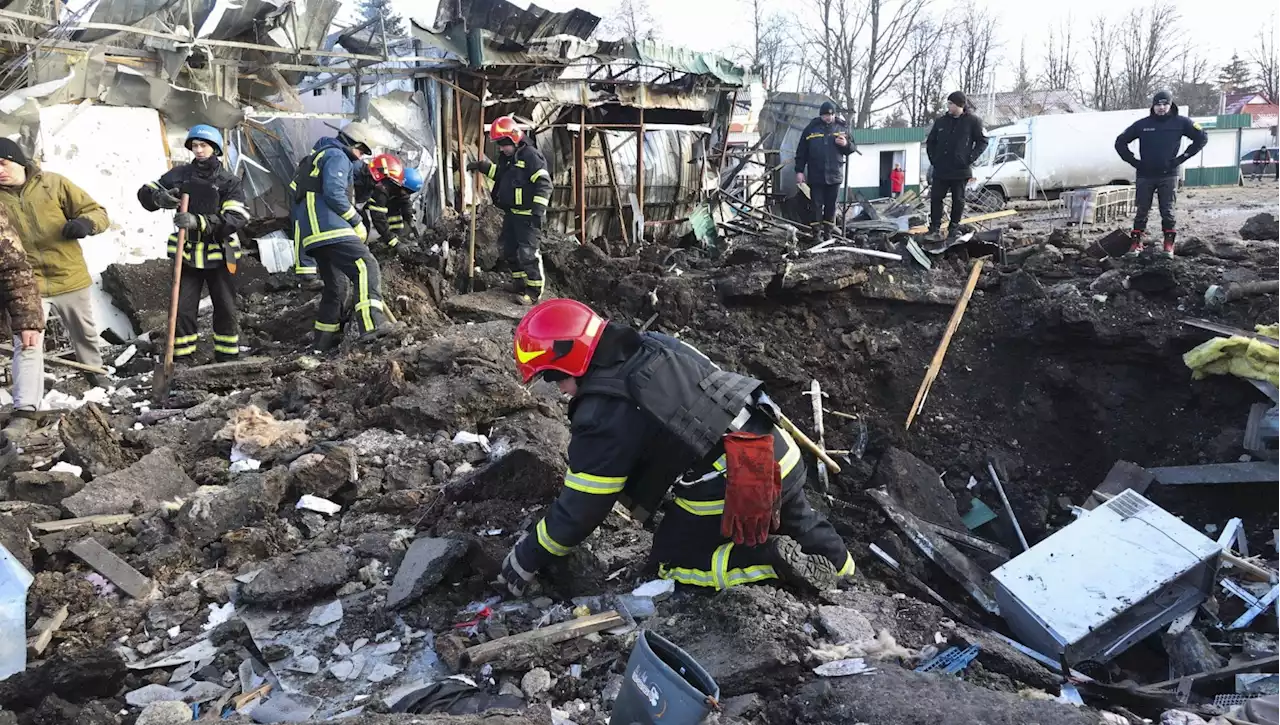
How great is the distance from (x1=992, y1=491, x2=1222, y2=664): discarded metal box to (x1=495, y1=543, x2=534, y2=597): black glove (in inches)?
91.1

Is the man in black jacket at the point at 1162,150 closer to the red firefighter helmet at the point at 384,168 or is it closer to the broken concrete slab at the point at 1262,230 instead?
the broken concrete slab at the point at 1262,230

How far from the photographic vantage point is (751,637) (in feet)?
9.46

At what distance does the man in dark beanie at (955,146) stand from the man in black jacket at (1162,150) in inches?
55.1

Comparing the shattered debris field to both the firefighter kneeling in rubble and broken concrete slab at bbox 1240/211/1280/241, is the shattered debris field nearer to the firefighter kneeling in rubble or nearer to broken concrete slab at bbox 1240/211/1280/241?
the firefighter kneeling in rubble

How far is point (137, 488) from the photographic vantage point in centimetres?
440

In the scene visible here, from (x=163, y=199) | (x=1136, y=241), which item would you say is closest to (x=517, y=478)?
(x=163, y=199)

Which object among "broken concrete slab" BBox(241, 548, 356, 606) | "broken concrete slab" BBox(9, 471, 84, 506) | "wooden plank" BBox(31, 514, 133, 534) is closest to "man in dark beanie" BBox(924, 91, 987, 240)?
"broken concrete slab" BBox(241, 548, 356, 606)

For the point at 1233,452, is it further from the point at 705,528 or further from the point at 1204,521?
the point at 705,528

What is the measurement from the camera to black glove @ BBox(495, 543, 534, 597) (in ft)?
10.7

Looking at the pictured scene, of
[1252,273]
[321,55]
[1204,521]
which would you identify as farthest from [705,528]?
[321,55]

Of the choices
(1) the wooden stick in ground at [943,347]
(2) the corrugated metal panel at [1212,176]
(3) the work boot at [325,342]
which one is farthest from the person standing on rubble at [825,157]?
(2) the corrugated metal panel at [1212,176]

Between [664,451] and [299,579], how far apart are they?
5.28 ft

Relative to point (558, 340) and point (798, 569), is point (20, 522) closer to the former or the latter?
point (558, 340)

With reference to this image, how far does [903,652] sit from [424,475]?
265 centimetres
